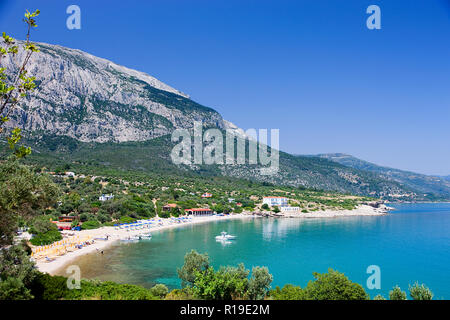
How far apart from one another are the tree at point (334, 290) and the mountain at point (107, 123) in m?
67.3

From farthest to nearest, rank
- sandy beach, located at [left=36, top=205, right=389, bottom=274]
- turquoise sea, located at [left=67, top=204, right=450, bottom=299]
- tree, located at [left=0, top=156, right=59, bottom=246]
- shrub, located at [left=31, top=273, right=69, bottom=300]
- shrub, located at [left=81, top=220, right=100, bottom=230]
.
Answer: shrub, located at [left=81, top=220, right=100, bottom=230] < sandy beach, located at [left=36, top=205, right=389, bottom=274] < turquoise sea, located at [left=67, top=204, right=450, bottom=299] < shrub, located at [left=31, top=273, right=69, bottom=300] < tree, located at [left=0, top=156, right=59, bottom=246]

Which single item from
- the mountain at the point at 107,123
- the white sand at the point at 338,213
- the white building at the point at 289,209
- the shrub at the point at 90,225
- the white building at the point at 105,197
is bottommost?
the white sand at the point at 338,213

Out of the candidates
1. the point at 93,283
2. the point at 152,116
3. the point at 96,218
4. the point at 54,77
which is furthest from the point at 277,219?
the point at 54,77

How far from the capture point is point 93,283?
15.1 meters

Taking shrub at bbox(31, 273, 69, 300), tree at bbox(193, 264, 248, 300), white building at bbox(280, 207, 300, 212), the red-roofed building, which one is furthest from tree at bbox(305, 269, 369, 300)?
white building at bbox(280, 207, 300, 212)

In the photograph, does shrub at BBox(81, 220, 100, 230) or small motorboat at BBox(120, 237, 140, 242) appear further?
shrub at BBox(81, 220, 100, 230)

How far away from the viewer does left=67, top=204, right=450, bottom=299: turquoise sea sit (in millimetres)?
24328

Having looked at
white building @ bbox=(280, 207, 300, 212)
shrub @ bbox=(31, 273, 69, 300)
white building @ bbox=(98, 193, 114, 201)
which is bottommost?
white building @ bbox=(280, 207, 300, 212)

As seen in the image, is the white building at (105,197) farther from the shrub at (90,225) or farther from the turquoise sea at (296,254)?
the turquoise sea at (296,254)

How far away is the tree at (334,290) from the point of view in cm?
1334

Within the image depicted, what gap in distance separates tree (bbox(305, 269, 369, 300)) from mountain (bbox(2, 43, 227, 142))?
283 feet

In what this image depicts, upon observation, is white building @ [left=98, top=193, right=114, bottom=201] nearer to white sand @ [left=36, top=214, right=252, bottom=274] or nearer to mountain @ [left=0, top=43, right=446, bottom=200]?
white sand @ [left=36, top=214, right=252, bottom=274]

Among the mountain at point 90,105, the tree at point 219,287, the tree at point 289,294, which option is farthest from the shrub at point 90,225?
the mountain at point 90,105

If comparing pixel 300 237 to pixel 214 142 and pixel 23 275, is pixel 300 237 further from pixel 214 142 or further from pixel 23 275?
pixel 214 142
